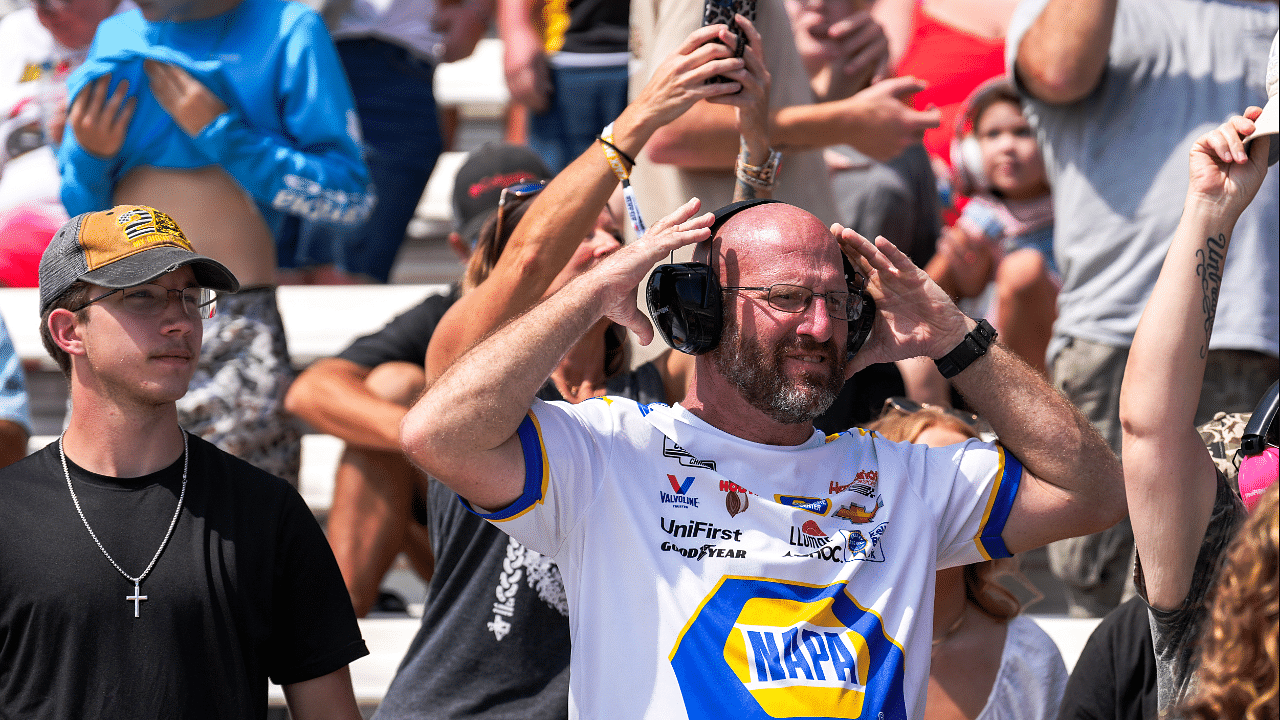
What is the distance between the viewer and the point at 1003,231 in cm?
473

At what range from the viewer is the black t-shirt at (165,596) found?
228cm

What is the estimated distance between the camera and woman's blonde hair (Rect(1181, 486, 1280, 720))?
4.91 feet

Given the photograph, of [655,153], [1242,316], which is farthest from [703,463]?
[1242,316]

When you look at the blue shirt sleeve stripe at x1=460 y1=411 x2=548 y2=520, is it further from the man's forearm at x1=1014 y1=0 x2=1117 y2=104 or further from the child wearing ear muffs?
the child wearing ear muffs

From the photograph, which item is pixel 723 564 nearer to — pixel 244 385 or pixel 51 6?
pixel 244 385

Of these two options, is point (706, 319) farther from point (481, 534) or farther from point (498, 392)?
point (481, 534)

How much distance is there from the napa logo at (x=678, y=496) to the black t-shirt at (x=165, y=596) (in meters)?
0.66

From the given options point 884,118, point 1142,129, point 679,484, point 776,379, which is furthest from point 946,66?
point 679,484

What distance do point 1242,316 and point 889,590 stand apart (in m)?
1.92

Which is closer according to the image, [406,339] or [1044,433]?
[1044,433]

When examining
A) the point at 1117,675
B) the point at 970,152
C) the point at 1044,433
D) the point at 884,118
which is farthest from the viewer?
the point at 970,152

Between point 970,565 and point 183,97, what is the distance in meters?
2.54

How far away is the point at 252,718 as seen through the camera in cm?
241

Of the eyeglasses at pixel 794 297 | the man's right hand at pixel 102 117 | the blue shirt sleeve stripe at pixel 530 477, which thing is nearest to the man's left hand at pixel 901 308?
the eyeglasses at pixel 794 297
